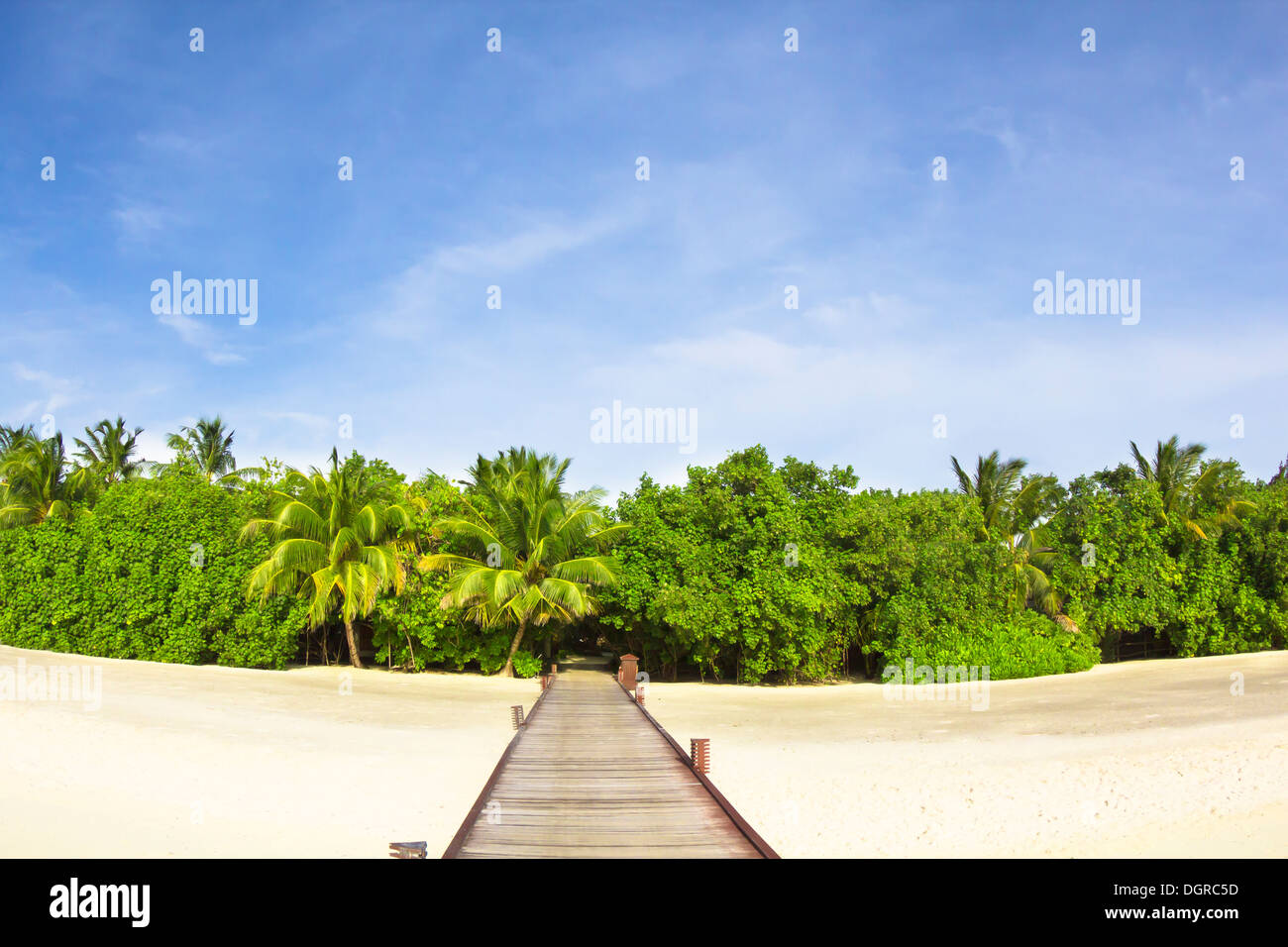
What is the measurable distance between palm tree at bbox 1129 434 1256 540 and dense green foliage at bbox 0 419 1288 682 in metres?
0.24

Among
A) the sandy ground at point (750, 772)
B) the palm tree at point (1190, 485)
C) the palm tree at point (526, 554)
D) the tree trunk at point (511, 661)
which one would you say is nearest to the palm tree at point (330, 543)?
the palm tree at point (526, 554)

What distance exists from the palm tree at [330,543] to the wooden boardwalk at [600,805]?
38.6 feet

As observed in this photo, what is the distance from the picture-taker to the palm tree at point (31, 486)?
29641 mm

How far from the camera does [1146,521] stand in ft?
90.8

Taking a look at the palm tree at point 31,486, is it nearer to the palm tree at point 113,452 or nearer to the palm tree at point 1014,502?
the palm tree at point 113,452

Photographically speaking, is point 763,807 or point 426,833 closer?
point 426,833

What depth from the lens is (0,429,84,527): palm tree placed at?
2964cm

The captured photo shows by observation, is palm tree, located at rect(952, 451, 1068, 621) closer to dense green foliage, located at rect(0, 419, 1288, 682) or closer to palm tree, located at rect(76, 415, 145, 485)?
dense green foliage, located at rect(0, 419, 1288, 682)

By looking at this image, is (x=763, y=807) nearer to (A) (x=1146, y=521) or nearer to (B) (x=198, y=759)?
(B) (x=198, y=759)

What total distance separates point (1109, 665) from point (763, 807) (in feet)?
78.3

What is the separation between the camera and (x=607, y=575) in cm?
2227
